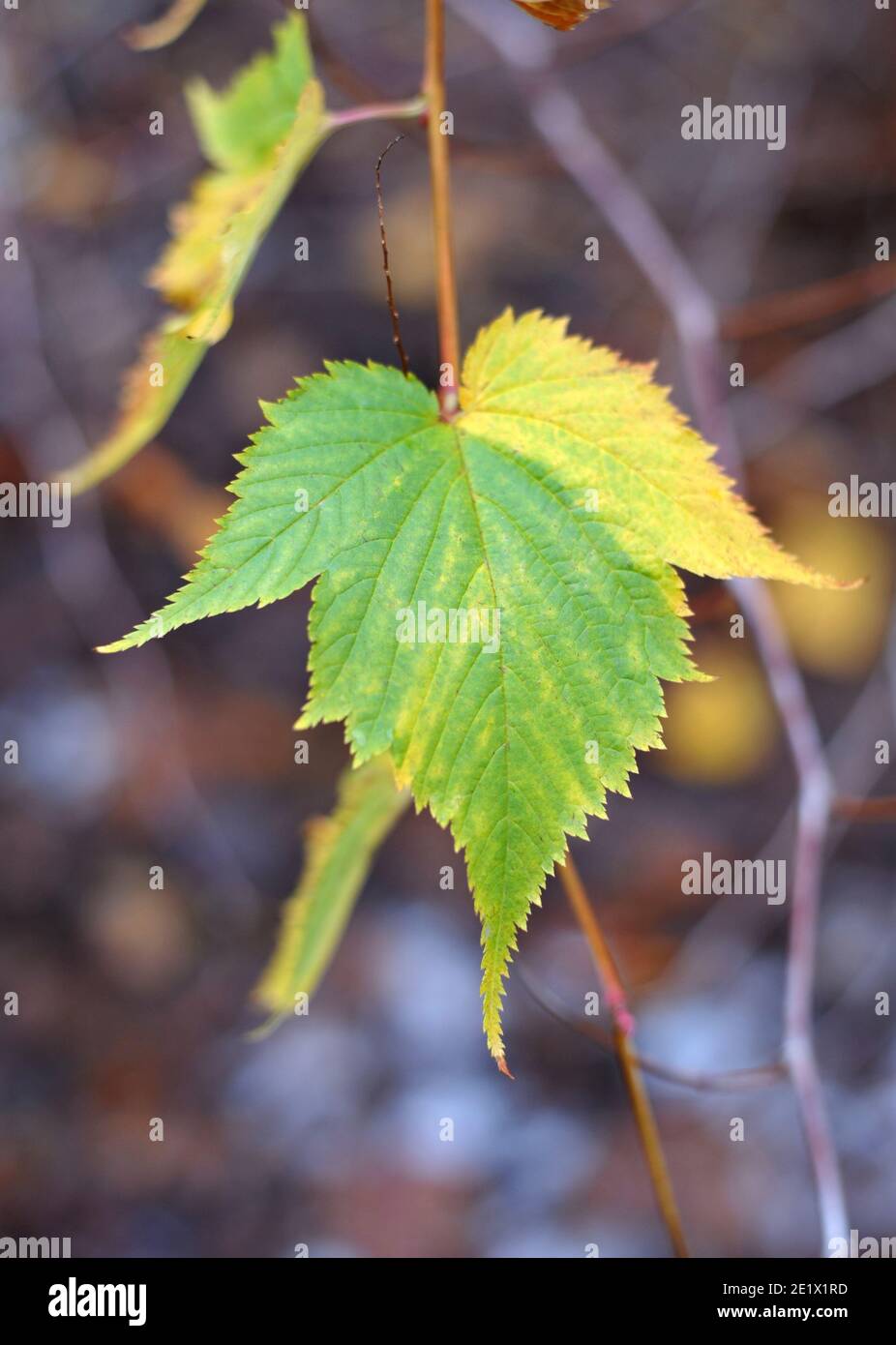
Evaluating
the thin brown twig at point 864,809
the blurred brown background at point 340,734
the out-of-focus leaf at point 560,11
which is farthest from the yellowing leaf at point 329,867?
the blurred brown background at point 340,734

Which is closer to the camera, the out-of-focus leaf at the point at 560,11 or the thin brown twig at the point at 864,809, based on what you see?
the out-of-focus leaf at the point at 560,11

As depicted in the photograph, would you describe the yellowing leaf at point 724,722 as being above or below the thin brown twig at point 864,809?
above

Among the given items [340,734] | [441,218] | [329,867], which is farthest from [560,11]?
[340,734]

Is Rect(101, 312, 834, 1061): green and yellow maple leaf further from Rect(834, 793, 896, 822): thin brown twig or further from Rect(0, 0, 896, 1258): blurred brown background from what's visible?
Rect(0, 0, 896, 1258): blurred brown background

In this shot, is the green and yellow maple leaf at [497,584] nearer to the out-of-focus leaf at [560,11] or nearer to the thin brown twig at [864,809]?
the out-of-focus leaf at [560,11]

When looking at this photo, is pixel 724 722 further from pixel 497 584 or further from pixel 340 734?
pixel 497 584
